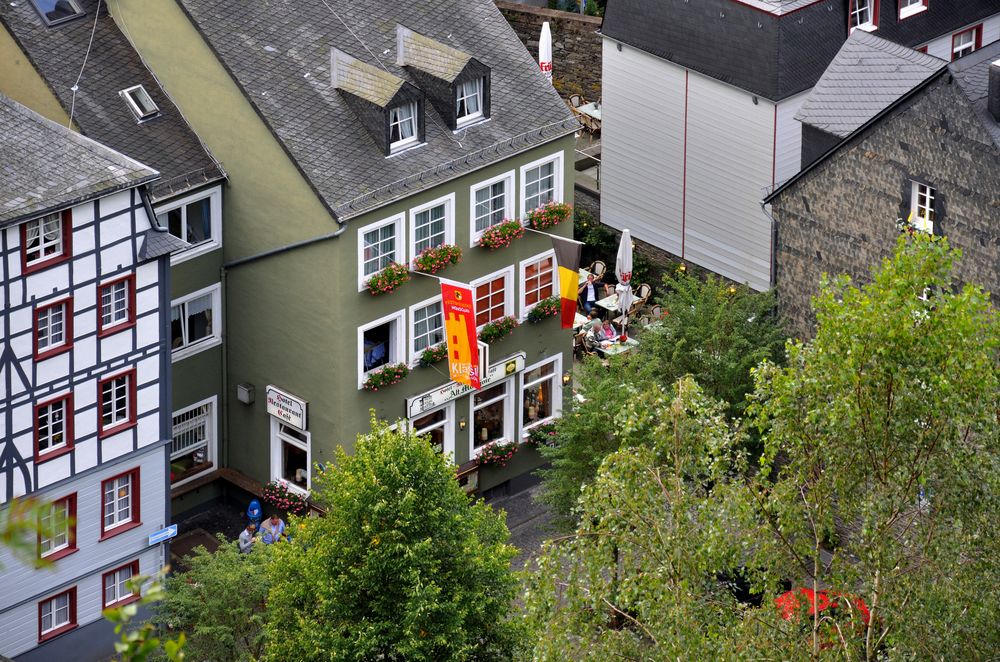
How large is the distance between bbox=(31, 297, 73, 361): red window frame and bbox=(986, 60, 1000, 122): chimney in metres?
19.6

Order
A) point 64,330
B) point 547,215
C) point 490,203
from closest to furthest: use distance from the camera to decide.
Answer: point 64,330 → point 490,203 → point 547,215

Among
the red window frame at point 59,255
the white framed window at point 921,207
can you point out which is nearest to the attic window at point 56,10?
the red window frame at point 59,255

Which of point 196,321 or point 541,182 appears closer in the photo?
point 196,321

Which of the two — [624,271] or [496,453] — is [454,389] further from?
[624,271]

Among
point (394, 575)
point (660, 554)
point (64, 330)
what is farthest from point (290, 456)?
point (660, 554)

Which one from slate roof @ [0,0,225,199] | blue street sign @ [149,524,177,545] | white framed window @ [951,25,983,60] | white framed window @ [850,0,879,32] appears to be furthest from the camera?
white framed window @ [951,25,983,60]

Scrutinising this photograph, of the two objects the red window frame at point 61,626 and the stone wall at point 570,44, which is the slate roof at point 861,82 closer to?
the stone wall at point 570,44

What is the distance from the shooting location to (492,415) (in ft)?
→ 160

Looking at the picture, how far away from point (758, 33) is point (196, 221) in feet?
54.1

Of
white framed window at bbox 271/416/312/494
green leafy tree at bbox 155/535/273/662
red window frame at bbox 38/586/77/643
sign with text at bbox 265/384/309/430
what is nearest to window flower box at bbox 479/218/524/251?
sign with text at bbox 265/384/309/430

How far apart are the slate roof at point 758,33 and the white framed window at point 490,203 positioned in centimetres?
963

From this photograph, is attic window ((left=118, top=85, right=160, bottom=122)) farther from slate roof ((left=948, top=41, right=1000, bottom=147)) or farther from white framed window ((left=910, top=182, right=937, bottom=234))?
slate roof ((left=948, top=41, right=1000, bottom=147))

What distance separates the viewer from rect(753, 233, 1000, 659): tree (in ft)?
87.7

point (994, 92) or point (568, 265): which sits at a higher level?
point (994, 92)
